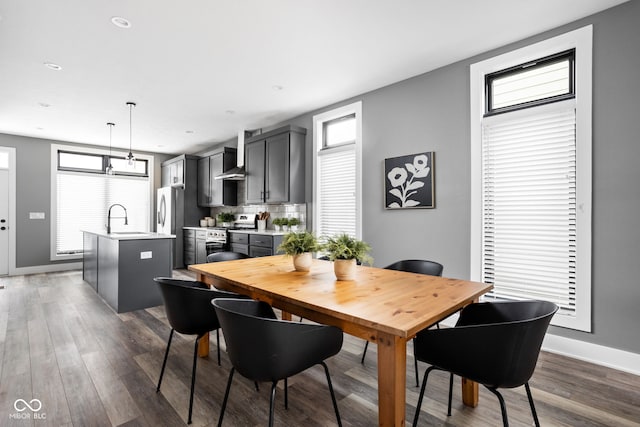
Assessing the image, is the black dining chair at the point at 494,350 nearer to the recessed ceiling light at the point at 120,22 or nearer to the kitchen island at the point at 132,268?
the recessed ceiling light at the point at 120,22

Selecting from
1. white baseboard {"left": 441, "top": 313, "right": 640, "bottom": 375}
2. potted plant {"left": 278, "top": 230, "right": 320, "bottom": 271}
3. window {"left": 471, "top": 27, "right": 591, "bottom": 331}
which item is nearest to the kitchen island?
potted plant {"left": 278, "top": 230, "right": 320, "bottom": 271}

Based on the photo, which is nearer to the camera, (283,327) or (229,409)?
(283,327)

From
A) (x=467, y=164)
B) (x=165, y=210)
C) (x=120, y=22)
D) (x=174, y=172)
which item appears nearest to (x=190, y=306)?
(x=120, y=22)

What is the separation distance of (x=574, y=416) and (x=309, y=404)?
1547 millimetres

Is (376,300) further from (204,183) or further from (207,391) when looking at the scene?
(204,183)

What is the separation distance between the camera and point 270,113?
15.9 feet

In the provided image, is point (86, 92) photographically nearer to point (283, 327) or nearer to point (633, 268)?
point (283, 327)

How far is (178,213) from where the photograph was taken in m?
6.65

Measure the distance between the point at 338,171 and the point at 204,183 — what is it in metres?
3.57

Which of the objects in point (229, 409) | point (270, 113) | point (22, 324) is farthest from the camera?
point (270, 113)

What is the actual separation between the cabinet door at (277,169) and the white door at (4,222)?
16.6 ft

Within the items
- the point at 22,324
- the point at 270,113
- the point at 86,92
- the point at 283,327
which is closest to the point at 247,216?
the point at 270,113

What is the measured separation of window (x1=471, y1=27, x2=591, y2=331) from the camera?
2.51m

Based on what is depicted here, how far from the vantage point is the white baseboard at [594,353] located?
2322mm
